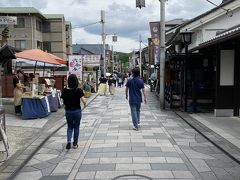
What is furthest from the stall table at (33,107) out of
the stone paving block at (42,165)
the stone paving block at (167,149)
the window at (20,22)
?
the window at (20,22)

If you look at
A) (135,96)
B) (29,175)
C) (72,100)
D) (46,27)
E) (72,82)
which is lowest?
(29,175)

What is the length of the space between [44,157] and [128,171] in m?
2.14

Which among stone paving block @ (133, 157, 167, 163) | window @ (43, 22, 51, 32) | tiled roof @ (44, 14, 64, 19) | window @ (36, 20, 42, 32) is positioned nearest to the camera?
stone paving block @ (133, 157, 167, 163)

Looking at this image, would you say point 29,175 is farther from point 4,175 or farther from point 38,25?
point 38,25

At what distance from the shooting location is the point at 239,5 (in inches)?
627

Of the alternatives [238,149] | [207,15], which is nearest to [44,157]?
[238,149]

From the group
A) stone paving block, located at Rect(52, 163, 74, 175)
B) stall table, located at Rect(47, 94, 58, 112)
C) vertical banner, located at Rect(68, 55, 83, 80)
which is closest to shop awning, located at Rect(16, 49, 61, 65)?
stall table, located at Rect(47, 94, 58, 112)

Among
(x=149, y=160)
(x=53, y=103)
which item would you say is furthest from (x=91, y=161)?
(x=53, y=103)

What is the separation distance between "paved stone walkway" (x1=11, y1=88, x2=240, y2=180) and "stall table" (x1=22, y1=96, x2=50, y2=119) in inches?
103

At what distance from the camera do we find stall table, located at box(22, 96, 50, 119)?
1336cm

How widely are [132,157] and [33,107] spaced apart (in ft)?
22.2

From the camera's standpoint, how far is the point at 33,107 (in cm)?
1353

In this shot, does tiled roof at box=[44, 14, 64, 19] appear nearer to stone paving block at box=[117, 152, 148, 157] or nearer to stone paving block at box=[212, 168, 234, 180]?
stone paving block at box=[117, 152, 148, 157]

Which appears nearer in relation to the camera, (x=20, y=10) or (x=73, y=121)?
(x=73, y=121)
